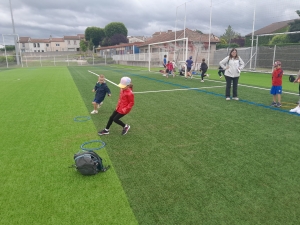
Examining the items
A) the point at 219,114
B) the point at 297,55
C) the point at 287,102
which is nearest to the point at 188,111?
the point at 219,114

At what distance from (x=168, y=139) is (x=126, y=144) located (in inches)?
37.6

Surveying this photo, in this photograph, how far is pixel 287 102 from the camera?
9.16 metres

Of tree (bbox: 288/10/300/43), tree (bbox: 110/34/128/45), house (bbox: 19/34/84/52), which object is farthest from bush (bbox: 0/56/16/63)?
house (bbox: 19/34/84/52)

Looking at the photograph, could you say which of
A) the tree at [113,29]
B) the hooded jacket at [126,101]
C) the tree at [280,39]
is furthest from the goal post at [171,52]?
the tree at [113,29]

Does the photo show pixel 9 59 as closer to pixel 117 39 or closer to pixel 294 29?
pixel 117 39

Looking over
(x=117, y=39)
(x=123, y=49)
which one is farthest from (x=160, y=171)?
(x=117, y=39)

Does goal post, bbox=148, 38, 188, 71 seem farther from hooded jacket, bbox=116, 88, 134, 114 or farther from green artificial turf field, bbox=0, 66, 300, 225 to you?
hooded jacket, bbox=116, 88, 134, 114

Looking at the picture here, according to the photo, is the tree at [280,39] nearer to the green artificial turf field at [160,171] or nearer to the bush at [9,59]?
the green artificial turf field at [160,171]

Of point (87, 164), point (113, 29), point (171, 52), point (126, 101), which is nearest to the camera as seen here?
point (87, 164)

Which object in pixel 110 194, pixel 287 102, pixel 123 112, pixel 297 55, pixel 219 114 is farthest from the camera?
pixel 297 55

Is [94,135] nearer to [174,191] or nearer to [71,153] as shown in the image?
[71,153]

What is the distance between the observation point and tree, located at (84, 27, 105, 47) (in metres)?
86.5

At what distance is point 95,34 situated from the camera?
86812 mm

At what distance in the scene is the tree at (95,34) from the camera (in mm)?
86500
